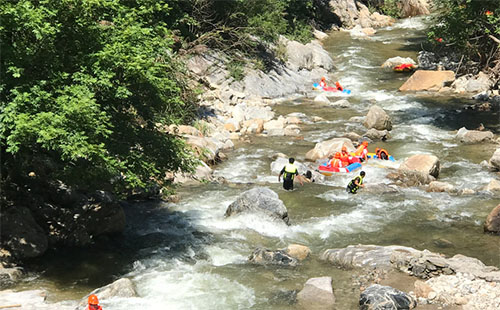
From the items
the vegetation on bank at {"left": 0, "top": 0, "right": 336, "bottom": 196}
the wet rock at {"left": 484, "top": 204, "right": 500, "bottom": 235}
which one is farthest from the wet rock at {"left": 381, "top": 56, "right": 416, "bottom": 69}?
the vegetation on bank at {"left": 0, "top": 0, "right": 336, "bottom": 196}

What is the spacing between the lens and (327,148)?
76.5 feet

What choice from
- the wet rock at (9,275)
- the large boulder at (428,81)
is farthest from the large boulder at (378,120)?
the wet rock at (9,275)

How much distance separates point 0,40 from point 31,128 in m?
2.07

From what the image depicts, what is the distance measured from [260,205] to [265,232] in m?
0.90

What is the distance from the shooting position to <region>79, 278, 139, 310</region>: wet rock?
1149cm

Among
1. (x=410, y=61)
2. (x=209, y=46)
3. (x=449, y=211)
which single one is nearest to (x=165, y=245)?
(x=449, y=211)

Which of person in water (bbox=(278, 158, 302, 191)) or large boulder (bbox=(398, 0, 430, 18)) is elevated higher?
large boulder (bbox=(398, 0, 430, 18))

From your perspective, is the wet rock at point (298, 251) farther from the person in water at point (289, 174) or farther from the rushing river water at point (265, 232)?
the person in water at point (289, 174)

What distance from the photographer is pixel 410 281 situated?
39.9 feet

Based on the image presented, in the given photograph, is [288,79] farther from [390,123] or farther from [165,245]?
[165,245]

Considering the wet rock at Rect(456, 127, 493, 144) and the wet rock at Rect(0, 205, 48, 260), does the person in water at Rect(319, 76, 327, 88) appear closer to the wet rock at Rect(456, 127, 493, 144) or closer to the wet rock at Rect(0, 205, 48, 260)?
the wet rock at Rect(456, 127, 493, 144)

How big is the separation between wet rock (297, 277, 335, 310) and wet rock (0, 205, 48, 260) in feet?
19.8

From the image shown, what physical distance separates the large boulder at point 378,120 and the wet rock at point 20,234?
17.5 metres

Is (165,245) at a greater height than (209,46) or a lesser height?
lesser
